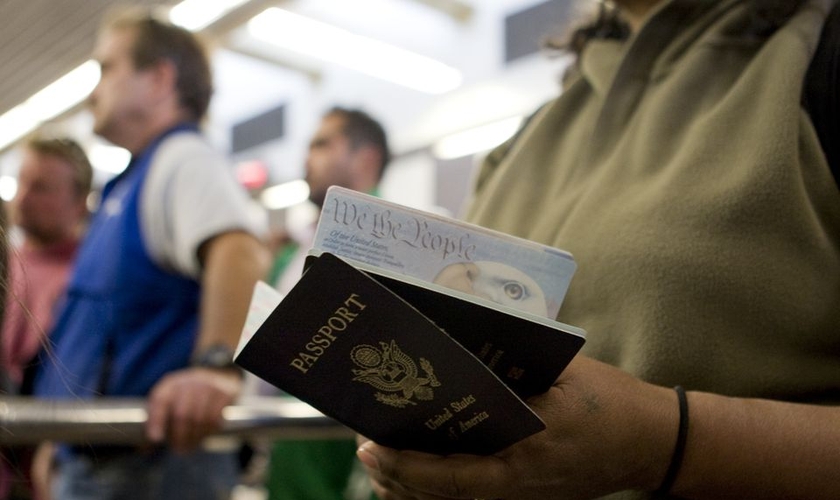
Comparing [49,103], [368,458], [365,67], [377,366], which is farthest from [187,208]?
[49,103]

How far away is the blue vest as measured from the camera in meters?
1.78

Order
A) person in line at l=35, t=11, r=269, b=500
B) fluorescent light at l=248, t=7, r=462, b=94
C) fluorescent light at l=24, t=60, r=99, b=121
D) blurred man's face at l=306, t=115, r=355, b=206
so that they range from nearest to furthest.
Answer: person in line at l=35, t=11, r=269, b=500, blurred man's face at l=306, t=115, r=355, b=206, fluorescent light at l=248, t=7, r=462, b=94, fluorescent light at l=24, t=60, r=99, b=121

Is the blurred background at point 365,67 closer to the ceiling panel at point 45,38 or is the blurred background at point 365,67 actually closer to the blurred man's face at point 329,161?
the ceiling panel at point 45,38

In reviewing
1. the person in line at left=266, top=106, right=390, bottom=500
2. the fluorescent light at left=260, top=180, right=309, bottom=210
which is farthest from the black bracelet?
the fluorescent light at left=260, top=180, right=309, bottom=210

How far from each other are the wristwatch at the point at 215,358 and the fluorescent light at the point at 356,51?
6089mm

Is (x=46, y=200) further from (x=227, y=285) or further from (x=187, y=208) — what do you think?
(x=227, y=285)

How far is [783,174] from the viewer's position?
2.55 feet

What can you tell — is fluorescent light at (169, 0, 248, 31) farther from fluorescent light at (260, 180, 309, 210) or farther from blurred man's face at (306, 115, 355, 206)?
fluorescent light at (260, 180, 309, 210)

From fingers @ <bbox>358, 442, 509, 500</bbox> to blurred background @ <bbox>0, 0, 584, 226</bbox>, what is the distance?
201 inches

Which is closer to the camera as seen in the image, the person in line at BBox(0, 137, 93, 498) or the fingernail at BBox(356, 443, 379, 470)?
the fingernail at BBox(356, 443, 379, 470)

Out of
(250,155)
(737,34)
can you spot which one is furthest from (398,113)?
(737,34)

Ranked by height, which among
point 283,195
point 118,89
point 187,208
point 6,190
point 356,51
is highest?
point 356,51

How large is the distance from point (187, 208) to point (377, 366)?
1.29m

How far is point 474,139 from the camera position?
718cm
